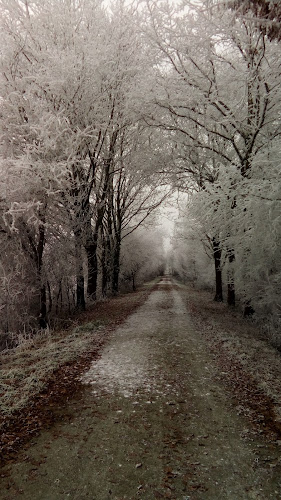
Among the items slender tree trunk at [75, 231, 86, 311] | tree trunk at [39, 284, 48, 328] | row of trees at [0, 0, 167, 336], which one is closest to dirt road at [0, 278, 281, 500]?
tree trunk at [39, 284, 48, 328]

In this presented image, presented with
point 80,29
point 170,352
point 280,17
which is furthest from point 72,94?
point 170,352

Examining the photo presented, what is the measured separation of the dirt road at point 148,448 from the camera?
3.30m

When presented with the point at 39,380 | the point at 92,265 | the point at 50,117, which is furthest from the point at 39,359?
the point at 92,265

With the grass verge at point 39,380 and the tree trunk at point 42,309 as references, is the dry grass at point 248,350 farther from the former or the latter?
the tree trunk at point 42,309

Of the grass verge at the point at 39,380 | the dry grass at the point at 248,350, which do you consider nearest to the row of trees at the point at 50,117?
the grass verge at the point at 39,380

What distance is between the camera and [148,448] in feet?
13.0

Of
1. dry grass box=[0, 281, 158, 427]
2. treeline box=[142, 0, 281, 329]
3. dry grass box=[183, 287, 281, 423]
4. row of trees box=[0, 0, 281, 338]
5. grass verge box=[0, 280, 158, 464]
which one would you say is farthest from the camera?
row of trees box=[0, 0, 281, 338]

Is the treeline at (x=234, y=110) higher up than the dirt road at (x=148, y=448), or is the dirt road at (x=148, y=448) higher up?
the treeline at (x=234, y=110)

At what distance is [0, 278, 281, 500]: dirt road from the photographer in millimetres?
3303

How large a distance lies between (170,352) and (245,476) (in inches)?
162

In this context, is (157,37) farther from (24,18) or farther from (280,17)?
(280,17)

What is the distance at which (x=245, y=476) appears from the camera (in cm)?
351

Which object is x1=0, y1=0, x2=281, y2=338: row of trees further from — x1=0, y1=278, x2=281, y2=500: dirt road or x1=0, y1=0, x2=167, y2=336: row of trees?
x1=0, y1=278, x2=281, y2=500: dirt road

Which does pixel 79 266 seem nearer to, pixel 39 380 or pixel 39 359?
pixel 39 359
